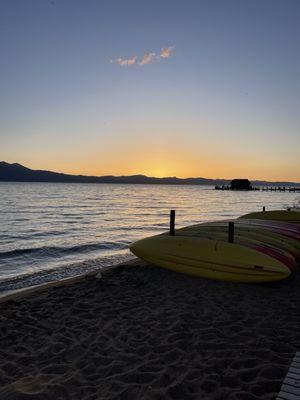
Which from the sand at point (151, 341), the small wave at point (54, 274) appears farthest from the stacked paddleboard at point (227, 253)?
the small wave at point (54, 274)

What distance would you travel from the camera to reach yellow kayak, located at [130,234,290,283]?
887cm

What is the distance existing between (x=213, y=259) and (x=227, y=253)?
399mm

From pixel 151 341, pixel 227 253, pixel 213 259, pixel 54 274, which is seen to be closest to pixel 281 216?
pixel 227 253

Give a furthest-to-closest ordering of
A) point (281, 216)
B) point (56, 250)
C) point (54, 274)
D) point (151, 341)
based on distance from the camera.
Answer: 1. point (56, 250)
2. point (281, 216)
3. point (54, 274)
4. point (151, 341)

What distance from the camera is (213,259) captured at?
368 inches

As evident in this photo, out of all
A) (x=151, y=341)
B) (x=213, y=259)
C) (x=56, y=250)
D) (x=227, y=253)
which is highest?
(x=227, y=253)

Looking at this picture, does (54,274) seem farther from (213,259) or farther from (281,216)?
(281,216)

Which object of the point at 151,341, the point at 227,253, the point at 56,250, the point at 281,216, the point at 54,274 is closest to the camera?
the point at 151,341

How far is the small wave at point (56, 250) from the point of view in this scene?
16.5 metres

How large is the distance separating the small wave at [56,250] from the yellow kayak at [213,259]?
7.39 metres

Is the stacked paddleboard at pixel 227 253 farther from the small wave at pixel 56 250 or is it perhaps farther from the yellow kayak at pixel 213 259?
the small wave at pixel 56 250

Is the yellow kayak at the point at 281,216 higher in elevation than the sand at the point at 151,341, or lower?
higher

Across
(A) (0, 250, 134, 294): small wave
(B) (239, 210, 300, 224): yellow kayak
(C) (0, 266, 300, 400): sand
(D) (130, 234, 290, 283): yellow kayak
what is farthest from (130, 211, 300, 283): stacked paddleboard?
(B) (239, 210, 300, 224): yellow kayak

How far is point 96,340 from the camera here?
609 cm
